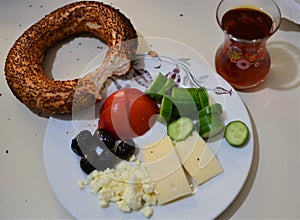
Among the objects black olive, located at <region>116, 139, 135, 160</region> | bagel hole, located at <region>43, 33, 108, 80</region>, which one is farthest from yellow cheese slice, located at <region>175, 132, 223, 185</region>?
bagel hole, located at <region>43, 33, 108, 80</region>

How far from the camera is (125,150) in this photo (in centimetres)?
126

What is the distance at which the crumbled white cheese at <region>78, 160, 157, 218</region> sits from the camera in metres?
1.17

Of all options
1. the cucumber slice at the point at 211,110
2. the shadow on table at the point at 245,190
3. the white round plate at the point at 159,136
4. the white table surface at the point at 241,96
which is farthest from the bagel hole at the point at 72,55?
the shadow on table at the point at 245,190

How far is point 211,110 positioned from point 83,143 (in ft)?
1.27

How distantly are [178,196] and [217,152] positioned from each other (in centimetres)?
18

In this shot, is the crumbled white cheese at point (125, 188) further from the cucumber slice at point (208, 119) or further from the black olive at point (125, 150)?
the cucumber slice at point (208, 119)

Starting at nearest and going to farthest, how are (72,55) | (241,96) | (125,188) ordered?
(125,188) → (241,96) → (72,55)

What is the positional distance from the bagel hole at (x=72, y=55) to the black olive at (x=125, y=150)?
36cm

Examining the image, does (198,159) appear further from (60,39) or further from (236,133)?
(60,39)

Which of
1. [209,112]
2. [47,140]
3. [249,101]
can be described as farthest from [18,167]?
[249,101]

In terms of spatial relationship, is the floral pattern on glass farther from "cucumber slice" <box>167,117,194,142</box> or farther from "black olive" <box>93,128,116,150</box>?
"black olive" <box>93,128,116,150</box>

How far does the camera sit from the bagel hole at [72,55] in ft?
5.03

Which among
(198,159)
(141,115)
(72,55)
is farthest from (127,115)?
(72,55)

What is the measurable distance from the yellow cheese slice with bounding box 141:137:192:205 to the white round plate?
1.2 inches
